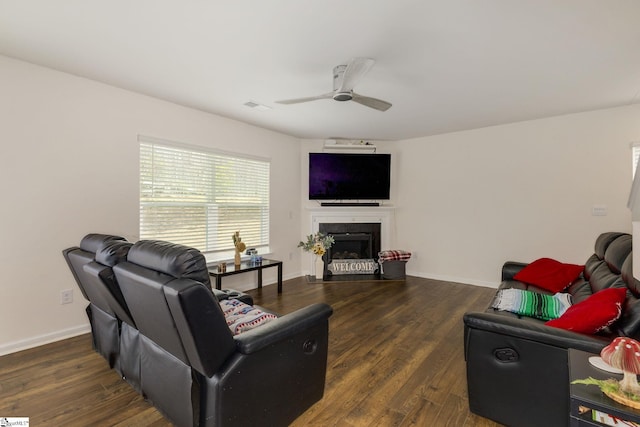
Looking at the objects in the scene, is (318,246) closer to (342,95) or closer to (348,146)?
(348,146)

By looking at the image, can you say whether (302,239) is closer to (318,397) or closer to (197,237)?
(197,237)

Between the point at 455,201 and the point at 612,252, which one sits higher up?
the point at 455,201

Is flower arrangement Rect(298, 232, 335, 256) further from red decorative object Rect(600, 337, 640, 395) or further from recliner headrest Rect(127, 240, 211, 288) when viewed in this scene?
red decorative object Rect(600, 337, 640, 395)

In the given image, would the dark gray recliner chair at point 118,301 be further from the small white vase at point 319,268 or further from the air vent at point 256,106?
the small white vase at point 319,268

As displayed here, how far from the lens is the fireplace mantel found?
5.53 m

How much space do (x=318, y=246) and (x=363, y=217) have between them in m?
1.04

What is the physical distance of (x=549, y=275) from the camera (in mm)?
3182

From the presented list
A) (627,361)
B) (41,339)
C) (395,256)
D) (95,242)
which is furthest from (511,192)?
(41,339)

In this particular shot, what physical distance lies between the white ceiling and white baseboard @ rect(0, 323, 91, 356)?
96.5 inches

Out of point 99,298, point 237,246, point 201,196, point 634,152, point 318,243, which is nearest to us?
point 99,298

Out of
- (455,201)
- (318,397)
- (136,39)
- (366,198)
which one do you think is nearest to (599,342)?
(318,397)

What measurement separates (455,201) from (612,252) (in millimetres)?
2619

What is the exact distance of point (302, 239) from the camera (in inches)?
222

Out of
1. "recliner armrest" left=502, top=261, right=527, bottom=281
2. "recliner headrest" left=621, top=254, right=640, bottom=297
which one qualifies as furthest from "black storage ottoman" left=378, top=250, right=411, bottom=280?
"recliner headrest" left=621, top=254, right=640, bottom=297
